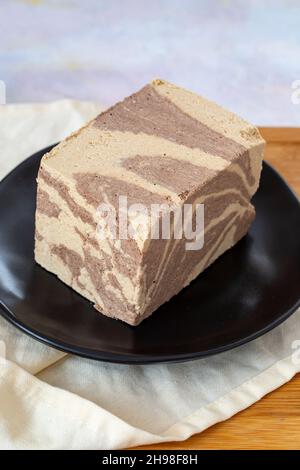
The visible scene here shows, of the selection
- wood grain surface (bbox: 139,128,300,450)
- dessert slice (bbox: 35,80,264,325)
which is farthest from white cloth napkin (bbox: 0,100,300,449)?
dessert slice (bbox: 35,80,264,325)

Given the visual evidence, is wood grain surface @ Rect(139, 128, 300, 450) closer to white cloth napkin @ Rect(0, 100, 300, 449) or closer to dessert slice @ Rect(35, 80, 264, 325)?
white cloth napkin @ Rect(0, 100, 300, 449)

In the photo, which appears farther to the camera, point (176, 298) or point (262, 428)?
point (176, 298)

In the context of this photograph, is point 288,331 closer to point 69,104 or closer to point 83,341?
point 83,341

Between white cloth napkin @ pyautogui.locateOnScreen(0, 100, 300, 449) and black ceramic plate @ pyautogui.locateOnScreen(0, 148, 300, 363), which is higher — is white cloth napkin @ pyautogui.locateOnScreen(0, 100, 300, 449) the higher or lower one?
the lower one

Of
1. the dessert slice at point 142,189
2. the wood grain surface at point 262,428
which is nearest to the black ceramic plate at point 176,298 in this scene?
the dessert slice at point 142,189

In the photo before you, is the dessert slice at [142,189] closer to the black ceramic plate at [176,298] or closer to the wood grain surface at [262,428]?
the black ceramic plate at [176,298]

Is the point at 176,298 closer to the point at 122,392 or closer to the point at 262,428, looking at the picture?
the point at 122,392

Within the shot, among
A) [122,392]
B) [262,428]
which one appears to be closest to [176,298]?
[122,392]
